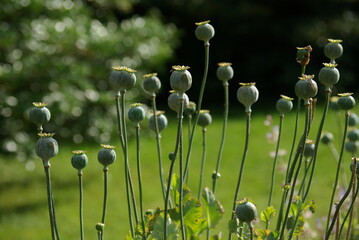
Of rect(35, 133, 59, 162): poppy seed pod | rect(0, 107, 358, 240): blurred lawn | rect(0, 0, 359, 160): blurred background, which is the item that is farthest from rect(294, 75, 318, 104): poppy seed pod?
rect(0, 0, 359, 160): blurred background

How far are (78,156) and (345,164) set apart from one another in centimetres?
457

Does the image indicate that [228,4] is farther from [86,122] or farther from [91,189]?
[91,189]

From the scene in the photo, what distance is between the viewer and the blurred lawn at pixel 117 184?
14.6 ft

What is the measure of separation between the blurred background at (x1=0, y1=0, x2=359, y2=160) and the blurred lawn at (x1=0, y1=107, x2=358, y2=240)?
0.29 m

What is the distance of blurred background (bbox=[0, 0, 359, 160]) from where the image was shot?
507 cm

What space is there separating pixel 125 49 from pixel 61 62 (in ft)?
3.07

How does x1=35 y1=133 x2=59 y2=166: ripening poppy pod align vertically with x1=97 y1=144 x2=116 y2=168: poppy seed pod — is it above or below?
above

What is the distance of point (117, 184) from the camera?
528 centimetres

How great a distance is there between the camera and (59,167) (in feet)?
18.5

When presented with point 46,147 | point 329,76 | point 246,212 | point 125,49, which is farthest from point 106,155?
point 125,49

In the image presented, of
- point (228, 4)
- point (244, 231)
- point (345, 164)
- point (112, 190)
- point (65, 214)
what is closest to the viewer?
point (244, 231)

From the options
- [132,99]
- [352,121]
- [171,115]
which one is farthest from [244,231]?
[171,115]

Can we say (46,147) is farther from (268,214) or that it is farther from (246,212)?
(268,214)

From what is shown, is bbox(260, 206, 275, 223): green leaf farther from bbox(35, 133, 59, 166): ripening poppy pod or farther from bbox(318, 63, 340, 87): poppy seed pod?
bbox(35, 133, 59, 166): ripening poppy pod
